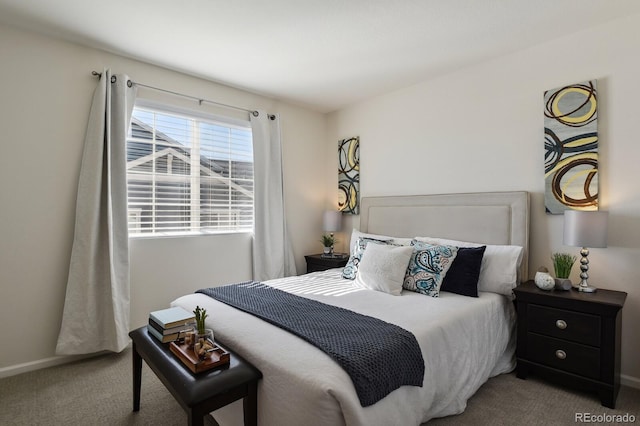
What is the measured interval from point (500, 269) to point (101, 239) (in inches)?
126

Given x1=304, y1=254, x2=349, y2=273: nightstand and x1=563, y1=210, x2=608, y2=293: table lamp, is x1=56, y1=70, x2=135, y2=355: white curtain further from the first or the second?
x1=563, y1=210, x2=608, y2=293: table lamp

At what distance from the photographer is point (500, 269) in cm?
254

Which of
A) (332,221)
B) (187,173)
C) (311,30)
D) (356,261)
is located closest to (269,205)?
(332,221)

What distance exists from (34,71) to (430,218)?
3499 millimetres

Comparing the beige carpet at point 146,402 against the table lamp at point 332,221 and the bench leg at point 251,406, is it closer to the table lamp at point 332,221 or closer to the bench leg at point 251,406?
the bench leg at point 251,406

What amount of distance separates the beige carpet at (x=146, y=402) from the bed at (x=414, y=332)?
11 centimetres

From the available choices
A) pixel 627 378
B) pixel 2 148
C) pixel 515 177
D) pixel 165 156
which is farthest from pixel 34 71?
pixel 627 378

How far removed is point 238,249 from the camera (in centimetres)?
359

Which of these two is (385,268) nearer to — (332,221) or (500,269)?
(500,269)

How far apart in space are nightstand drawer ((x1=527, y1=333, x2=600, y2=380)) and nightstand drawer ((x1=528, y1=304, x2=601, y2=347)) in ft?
0.14

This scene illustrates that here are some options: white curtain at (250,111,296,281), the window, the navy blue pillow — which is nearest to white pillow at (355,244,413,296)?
the navy blue pillow

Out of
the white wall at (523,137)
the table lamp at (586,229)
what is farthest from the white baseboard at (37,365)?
the table lamp at (586,229)

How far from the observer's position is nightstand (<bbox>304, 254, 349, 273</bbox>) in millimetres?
3676

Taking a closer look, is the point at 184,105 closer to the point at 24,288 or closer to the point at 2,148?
the point at 2,148
